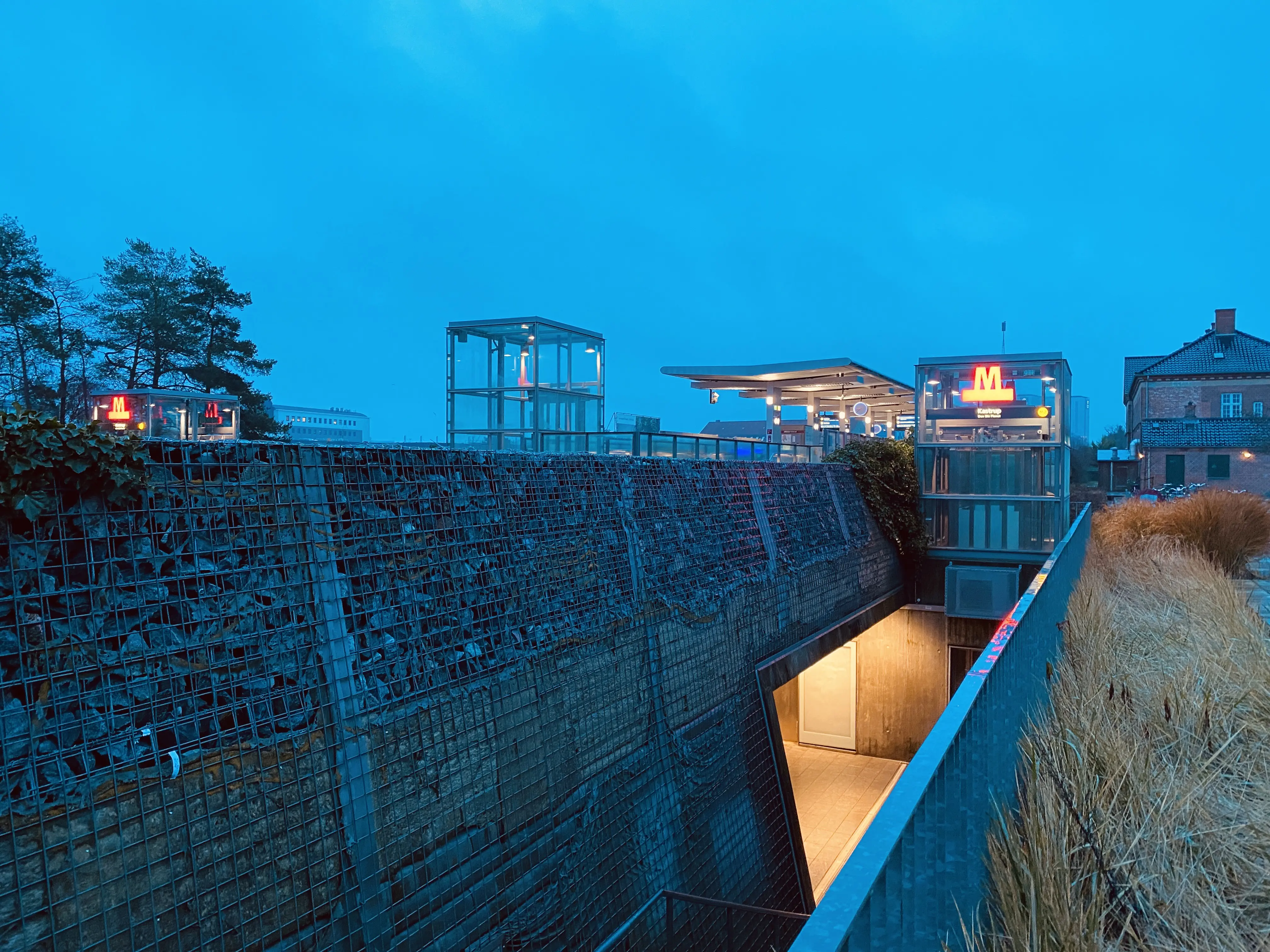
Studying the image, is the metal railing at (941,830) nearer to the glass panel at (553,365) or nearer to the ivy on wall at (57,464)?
the ivy on wall at (57,464)

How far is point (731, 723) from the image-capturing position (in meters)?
6.64

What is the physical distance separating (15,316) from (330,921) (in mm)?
31675

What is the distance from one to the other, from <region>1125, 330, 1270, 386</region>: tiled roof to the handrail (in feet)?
152

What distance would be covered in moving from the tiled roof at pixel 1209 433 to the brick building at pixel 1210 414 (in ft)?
0.12

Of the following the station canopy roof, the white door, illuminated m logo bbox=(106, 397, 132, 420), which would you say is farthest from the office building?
the white door

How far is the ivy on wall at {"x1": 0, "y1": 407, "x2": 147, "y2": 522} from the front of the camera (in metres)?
2.45

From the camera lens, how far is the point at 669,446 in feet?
35.9

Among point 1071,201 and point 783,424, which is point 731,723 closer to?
point 783,424

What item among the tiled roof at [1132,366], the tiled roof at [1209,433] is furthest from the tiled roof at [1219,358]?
the tiled roof at [1132,366]

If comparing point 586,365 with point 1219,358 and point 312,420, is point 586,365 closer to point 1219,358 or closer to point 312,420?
point 312,420

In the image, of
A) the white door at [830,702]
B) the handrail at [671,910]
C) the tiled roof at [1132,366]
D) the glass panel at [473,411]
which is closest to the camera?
the handrail at [671,910]

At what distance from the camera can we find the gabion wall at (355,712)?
252cm

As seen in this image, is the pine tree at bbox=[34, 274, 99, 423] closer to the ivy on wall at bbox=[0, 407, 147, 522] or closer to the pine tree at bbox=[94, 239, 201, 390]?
the pine tree at bbox=[94, 239, 201, 390]

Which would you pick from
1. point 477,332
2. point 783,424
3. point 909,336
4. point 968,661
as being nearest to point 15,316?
point 477,332
